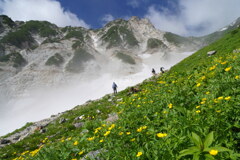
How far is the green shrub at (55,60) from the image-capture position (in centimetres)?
11594

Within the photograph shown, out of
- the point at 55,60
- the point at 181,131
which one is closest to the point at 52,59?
the point at 55,60

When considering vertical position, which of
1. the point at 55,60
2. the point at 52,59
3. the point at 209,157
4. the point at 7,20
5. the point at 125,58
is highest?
the point at 7,20

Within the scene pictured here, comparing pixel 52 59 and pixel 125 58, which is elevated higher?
pixel 52 59

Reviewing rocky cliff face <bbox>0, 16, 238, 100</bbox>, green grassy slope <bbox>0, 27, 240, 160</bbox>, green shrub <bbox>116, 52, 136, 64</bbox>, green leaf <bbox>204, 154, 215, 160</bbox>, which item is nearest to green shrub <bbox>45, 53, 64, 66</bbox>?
rocky cliff face <bbox>0, 16, 238, 100</bbox>

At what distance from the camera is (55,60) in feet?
392

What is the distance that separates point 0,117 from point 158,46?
453 feet

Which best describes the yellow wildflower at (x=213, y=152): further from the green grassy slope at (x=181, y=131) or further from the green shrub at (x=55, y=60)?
the green shrub at (x=55, y=60)

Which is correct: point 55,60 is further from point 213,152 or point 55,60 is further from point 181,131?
point 213,152

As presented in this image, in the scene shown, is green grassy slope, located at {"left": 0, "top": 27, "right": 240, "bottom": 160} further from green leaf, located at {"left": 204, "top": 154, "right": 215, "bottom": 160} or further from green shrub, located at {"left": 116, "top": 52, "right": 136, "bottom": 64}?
green shrub, located at {"left": 116, "top": 52, "right": 136, "bottom": 64}

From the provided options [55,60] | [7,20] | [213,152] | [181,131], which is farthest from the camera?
[7,20]

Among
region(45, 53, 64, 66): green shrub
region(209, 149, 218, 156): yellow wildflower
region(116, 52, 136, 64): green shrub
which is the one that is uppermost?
region(45, 53, 64, 66): green shrub

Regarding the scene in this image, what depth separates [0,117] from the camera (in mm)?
80875

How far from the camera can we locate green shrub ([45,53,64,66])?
380 feet

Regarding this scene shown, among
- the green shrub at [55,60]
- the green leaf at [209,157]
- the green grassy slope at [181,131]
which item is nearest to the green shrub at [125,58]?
the green shrub at [55,60]
